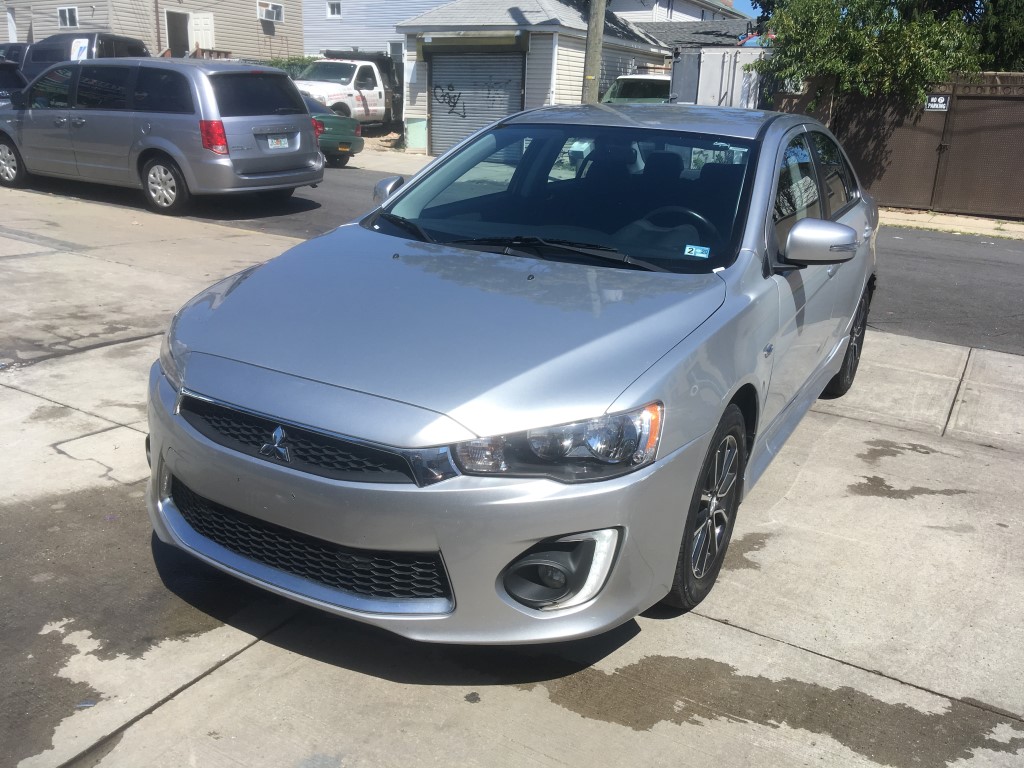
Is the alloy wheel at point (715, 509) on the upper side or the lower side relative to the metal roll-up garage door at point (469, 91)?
lower

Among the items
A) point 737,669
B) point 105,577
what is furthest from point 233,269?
point 737,669

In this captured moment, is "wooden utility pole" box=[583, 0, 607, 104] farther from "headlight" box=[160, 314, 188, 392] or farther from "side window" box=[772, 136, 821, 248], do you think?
"headlight" box=[160, 314, 188, 392]

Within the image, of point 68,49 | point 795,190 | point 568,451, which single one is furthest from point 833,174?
point 68,49

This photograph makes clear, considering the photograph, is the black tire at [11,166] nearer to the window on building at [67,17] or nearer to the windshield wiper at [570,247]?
the windshield wiper at [570,247]

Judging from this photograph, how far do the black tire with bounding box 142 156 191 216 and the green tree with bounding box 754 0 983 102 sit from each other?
10933 millimetres

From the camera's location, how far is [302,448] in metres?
2.79

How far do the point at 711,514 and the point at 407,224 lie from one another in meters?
1.84

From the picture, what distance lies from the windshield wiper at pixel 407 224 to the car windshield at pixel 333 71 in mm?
21812

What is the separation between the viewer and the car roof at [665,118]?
4320mm

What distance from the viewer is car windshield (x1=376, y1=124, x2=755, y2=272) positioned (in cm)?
387

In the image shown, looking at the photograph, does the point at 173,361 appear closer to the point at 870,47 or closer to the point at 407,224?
the point at 407,224

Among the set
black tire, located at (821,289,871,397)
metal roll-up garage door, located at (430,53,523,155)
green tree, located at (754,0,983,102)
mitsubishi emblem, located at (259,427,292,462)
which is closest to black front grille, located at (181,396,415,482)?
mitsubishi emblem, located at (259,427,292,462)

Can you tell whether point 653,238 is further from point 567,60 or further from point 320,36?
point 320,36

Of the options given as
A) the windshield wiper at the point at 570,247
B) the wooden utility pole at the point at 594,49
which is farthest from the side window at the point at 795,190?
the wooden utility pole at the point at 594,49
